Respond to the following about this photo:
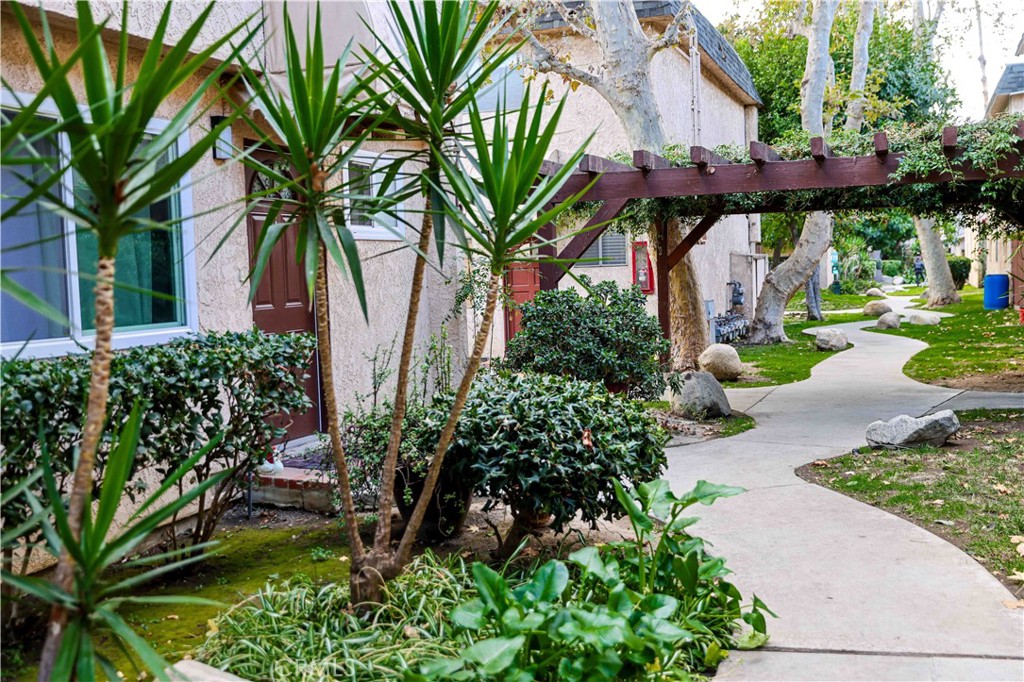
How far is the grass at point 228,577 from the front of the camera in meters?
3.96

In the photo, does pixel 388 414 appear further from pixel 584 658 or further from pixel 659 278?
pixel 659 278

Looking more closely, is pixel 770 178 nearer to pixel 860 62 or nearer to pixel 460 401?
pixel 460 401

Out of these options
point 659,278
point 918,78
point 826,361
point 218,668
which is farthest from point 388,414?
point 918,78

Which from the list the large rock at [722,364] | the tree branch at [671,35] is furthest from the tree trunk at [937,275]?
the tree branch at [671,35]

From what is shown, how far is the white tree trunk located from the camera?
46.7 feet

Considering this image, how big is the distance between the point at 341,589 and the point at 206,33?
150 inches

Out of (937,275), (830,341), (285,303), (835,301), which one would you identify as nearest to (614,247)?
(830,341)

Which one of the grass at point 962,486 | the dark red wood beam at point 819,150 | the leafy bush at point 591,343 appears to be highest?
the dark red wood beam at point 819,150

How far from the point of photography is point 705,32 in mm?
16531

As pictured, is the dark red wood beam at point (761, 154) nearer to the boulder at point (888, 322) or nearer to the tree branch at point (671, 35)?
the tree branch at point (671, 35)

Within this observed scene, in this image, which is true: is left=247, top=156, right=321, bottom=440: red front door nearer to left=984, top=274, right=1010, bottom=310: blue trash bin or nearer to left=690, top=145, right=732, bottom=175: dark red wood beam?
left=690, top=145, right=732, bottom=175: dark red wood beam

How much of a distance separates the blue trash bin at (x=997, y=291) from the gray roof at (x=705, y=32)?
7.87 m

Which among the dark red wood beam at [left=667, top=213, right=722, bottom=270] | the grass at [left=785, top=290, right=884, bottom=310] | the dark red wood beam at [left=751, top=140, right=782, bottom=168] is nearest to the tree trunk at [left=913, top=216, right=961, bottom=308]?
the grass at [left=785, top=290, right=884, bottom=310]

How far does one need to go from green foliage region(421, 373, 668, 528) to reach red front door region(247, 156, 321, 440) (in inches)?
104
